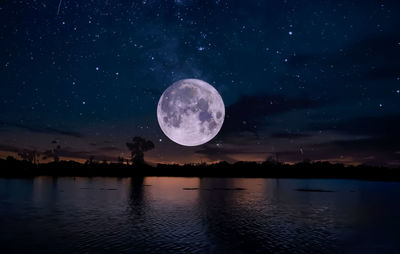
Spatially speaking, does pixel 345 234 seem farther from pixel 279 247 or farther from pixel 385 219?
pixel 385 219

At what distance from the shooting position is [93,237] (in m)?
24.3

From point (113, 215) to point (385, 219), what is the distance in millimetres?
36604

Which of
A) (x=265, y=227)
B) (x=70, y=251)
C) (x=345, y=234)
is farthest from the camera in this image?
(x=265, y=227)

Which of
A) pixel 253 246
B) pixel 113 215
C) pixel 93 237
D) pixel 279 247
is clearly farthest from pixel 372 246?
pixel 113 215

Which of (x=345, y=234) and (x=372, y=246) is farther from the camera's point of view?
(x=345, y=234)

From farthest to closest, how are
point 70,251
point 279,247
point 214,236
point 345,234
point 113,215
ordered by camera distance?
point 113,215
point 345,234
point 214,236
point 279,247
point 70,251

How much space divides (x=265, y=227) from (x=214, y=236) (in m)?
7.40

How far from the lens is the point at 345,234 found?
27.9 meters

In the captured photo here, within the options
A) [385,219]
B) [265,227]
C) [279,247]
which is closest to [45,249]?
[279,247]

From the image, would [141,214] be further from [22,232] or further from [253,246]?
[253,246]

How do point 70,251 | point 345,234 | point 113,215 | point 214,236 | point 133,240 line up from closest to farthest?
point 70,251, point 133,240, point 214,236, point 345,234, point 113,215

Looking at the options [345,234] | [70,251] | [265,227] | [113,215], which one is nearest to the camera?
[70,251]

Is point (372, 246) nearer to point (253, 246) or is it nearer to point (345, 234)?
point (345, 234)

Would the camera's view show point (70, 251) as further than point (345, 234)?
No
